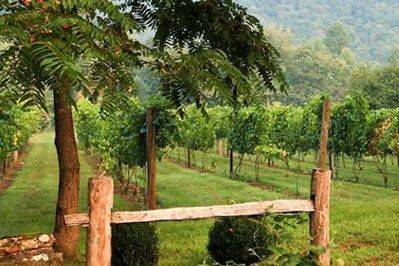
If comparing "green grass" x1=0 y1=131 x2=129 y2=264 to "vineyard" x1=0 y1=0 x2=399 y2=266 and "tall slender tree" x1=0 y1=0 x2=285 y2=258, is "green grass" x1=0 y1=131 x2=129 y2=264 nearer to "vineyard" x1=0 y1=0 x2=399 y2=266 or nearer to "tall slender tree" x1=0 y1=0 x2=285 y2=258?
"vineyard" x1=0 y1=0 x2=399 y2=266

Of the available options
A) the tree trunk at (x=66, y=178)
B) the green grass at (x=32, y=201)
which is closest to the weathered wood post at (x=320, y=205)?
the tree trunk at (x=66, y=178)

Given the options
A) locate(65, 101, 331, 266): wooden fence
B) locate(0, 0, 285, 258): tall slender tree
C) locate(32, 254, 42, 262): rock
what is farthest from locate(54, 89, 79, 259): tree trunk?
locate(65, 101, 331, 266): wooden fence

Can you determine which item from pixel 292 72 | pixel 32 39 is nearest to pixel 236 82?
pixel 32 39

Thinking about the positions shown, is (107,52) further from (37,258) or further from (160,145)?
(160,145)

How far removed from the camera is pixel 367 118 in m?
25.5

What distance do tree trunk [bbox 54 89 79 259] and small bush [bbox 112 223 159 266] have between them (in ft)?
3.72

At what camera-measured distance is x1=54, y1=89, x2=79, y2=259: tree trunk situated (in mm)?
8664

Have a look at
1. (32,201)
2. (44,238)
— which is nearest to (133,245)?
(44,238)

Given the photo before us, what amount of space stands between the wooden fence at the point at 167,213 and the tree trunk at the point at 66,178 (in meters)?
2.89

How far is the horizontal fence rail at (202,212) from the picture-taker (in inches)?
237

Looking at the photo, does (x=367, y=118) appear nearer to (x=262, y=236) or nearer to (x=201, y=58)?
(x=262, y=236)

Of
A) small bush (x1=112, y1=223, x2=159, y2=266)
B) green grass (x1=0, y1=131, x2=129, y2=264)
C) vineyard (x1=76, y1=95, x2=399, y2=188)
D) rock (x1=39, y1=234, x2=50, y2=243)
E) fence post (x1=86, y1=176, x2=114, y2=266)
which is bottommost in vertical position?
green grass (x1=0, y1=131, x2=129, y2=264)

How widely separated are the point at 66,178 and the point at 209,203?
9.92 meters

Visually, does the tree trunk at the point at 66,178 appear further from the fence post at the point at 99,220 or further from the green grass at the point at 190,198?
the fence post at the point at 99,220
